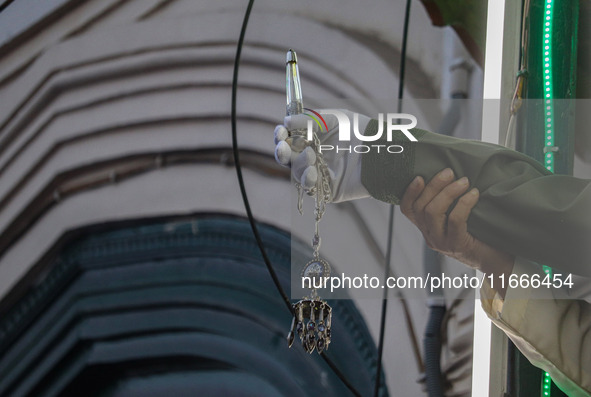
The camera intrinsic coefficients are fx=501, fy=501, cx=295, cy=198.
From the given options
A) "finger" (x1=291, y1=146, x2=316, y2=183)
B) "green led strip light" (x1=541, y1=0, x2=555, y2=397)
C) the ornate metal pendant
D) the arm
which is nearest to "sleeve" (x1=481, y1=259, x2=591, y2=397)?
the arm

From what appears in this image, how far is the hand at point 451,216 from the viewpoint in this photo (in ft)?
3.03

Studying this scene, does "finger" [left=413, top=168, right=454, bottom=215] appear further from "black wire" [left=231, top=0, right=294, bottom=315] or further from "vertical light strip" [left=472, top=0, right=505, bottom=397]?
"black wire" [left=231, top=0, right=294, bottom=315]

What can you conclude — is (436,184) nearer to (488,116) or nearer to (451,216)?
(451,216)

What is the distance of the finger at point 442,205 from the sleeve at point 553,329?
6.2 inches

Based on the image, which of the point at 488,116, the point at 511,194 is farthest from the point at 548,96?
the point at 511,194

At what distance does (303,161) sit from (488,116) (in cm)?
45

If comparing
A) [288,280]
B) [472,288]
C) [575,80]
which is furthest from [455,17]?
[288,280]

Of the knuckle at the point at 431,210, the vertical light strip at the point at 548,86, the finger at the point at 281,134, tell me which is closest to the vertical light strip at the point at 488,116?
the vertical light strip at the point at 548,86

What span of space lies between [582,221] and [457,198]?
223 mm

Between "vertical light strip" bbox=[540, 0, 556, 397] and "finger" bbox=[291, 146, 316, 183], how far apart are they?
1.61 ft

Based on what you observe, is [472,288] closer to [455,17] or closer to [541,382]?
[541,382]

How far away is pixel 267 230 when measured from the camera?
3.90ft

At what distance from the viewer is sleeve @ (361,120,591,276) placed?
904 mm

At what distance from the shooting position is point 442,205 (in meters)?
0.93
